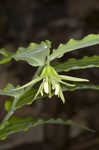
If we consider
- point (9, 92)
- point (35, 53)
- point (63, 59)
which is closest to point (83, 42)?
point (35, 53)

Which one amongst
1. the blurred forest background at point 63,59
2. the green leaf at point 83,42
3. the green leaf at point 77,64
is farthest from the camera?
the blurred forest background at point 63,59

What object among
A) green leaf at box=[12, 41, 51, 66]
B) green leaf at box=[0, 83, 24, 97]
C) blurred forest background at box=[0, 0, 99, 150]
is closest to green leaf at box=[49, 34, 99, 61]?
green leaf at box=[12, 41, 51, 66]

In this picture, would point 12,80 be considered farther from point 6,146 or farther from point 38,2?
point 38,2

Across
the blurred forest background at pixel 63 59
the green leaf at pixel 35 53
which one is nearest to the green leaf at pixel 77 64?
the green leaf at pixel 35 53

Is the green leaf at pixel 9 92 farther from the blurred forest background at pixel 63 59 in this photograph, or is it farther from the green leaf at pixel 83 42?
the blurred forest background at pixel 63 59

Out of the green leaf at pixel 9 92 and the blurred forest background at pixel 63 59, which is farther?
the blurred forest background at pixel 63 59

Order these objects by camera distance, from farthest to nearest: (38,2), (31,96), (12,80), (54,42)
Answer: (38,2), (54,42), (12,80), (31,96)

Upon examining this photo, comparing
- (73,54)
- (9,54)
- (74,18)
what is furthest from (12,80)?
(9,54)
